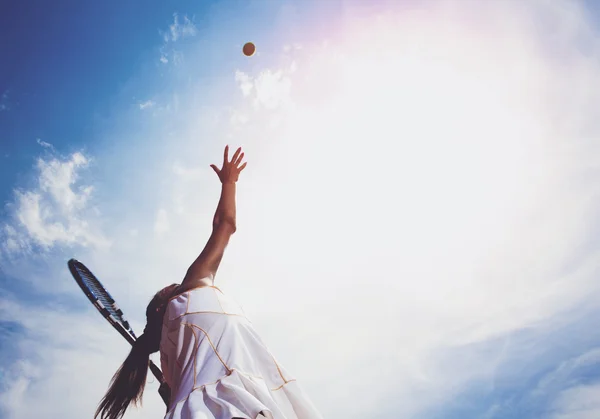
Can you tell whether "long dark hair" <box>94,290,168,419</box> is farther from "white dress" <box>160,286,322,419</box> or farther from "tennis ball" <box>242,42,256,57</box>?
"tennis ball" <box>242,42,256,57</box>

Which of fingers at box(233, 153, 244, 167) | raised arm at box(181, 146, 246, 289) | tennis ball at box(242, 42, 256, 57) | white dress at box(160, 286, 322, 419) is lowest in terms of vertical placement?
white dress at box(160, 286, 322, 419)

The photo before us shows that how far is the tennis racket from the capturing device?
23.5ft

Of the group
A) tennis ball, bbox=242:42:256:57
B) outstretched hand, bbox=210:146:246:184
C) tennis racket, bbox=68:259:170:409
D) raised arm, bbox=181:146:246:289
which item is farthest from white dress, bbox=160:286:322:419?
tennis ball, bbox=242:42:256:57

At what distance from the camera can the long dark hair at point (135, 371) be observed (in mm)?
3924

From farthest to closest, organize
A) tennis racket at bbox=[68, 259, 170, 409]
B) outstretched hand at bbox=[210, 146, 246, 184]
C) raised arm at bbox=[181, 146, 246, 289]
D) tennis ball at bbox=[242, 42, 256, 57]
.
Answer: tennis ball at bbox=[242, 42, 256, 57] → tennis racket at bbox=[68, 259, 170, 409] → outstretched hand at bbox=[210, 146, 246, 184] → raised arm at bbox=[181, 146, 246, 289]

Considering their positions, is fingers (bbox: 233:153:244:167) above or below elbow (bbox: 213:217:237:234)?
above

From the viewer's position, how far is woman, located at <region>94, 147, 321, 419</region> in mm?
2250

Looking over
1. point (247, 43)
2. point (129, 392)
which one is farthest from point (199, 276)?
point (247, 43)

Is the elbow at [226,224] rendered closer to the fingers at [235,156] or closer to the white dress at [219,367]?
the white dress at [219,367]

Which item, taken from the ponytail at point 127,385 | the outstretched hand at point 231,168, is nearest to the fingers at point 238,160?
the outstretched hand at point 231,168

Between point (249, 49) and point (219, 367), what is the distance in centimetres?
860

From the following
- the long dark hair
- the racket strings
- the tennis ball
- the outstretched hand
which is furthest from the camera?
the tennis ball

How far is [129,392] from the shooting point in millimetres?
4043

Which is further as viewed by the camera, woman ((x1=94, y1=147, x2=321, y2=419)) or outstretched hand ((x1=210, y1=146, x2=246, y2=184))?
outstretched hand ((x1=210, y1=146, x2=246, y2=184))
